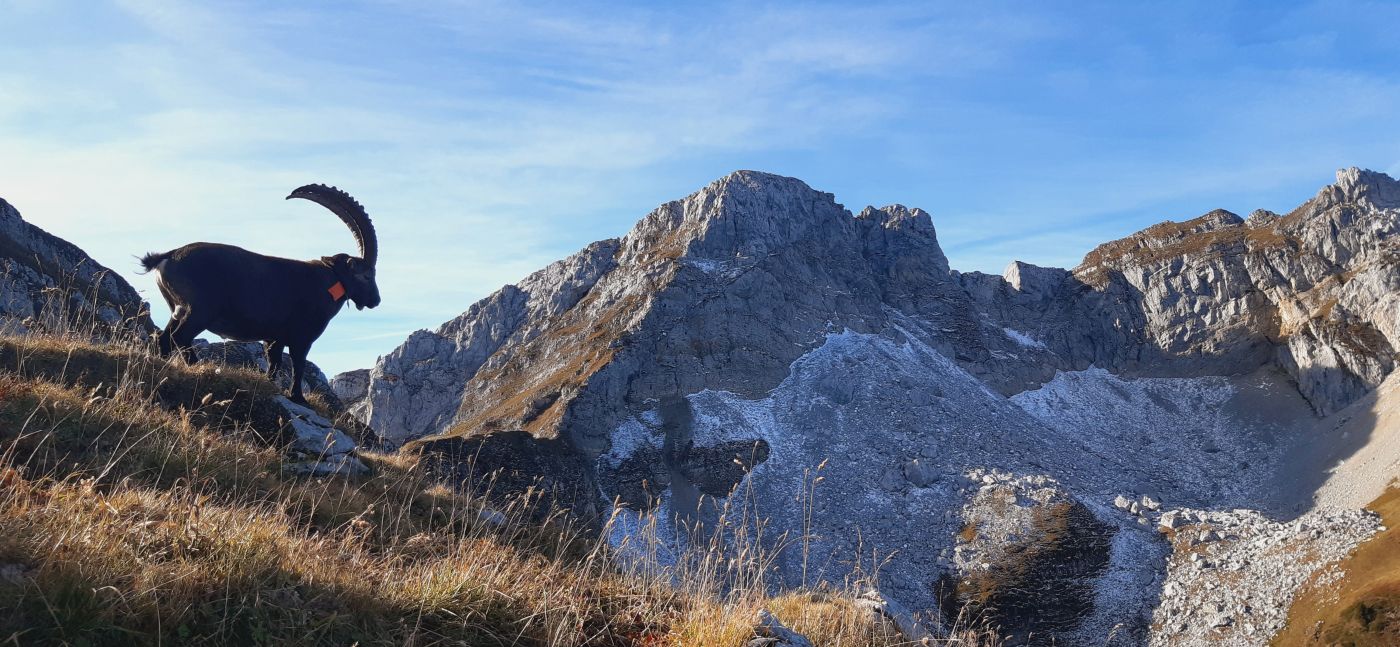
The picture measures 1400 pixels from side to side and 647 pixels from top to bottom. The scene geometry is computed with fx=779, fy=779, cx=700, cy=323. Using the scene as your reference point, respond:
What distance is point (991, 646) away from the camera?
268 inches

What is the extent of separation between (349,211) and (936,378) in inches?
3157

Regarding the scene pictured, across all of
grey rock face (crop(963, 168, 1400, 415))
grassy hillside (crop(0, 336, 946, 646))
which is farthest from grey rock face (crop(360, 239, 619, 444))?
grassy hillside (crop(0, 336, 946, 646))

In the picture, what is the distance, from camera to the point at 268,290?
12773 millimetres

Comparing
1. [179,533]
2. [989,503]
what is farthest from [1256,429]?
[179,533]

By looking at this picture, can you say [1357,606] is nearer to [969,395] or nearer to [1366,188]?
[969,395]

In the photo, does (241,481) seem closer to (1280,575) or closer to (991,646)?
(991,646)

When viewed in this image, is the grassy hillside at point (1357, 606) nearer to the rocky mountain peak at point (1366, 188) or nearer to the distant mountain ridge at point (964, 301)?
the distant mountain ridge at point (964, 301)

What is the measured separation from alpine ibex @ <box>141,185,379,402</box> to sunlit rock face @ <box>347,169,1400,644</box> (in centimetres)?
3520

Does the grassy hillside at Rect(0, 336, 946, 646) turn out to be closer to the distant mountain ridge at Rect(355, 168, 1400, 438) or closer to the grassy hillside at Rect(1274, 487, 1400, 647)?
the grassy hillside at Rect(1274, 487, 1400, 647)

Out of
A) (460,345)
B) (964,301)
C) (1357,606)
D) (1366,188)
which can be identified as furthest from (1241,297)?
(460,345)

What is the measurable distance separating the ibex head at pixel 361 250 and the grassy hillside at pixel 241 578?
6.08m

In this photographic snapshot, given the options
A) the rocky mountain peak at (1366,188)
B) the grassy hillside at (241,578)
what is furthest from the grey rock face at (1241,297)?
the grassy hillside at (241,578)

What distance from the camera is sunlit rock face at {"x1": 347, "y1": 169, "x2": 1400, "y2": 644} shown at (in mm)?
58062

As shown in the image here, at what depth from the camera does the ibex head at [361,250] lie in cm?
1356
